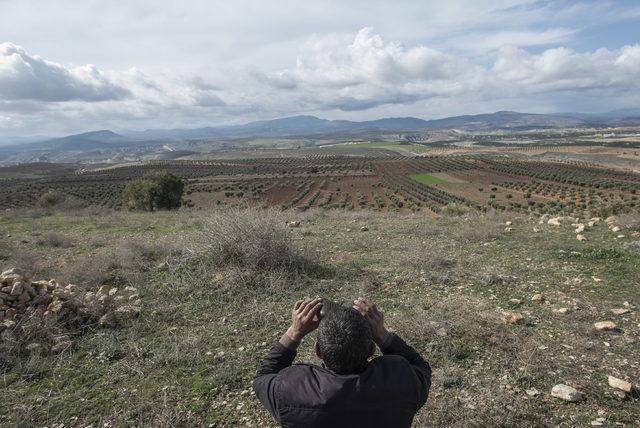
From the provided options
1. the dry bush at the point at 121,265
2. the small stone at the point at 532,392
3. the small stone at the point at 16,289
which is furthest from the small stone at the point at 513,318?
the small stone at the point at 16,289

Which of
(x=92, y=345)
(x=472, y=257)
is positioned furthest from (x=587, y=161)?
(x=92, y=345)

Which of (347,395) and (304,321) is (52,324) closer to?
(304,321)

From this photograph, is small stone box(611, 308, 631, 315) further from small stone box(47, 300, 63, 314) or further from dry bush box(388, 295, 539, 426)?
small stone box(47, 300, 63, 314)

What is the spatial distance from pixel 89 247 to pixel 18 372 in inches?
275

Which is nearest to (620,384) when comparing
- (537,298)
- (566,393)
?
(566,393)

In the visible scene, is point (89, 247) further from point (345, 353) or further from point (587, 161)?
point (587, 161)

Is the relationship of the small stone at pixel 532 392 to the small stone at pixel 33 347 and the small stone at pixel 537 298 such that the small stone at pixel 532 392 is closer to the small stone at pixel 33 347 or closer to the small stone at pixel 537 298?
the small stone at pixel 537 298

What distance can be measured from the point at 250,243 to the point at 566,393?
214 inches

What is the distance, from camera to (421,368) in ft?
7.79

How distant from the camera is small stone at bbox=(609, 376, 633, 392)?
12.7 ft

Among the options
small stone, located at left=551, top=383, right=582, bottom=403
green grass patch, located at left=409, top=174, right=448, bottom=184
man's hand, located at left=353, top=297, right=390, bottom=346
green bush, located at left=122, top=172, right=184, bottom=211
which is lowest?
green grass patch, located at left=409, top=174, right=448, bottom=184

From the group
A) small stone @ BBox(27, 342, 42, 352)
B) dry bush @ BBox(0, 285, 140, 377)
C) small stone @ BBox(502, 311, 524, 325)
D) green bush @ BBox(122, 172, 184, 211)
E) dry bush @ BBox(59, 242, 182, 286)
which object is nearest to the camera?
dry bush @ BBox(0, 285, 140, 377)

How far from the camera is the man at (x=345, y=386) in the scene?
6.45 feet

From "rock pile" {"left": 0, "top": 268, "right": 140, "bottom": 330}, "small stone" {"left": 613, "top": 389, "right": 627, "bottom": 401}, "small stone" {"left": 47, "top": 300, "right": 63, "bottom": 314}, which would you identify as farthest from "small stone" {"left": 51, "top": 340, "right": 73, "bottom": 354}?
"small stone" {"left": 613, "top": 389, "right": 627, "bottom": 401}
